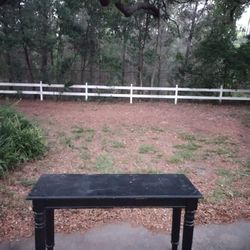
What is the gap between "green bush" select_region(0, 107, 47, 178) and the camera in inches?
207

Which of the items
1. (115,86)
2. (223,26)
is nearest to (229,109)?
(223,26)

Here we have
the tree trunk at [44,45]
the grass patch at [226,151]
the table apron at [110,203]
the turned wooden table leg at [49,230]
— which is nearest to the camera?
the table apron at [110,203]

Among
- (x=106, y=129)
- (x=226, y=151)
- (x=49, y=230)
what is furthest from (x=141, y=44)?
(x=49, y=230)

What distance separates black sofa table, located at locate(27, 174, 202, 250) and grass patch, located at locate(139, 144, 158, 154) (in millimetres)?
3809

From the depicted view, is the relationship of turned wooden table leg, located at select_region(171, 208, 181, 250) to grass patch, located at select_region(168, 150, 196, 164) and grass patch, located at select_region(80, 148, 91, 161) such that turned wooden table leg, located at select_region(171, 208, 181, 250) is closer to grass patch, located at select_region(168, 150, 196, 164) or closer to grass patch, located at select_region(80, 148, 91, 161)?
grass patch, located at select_region(168, 150, 196, 164)

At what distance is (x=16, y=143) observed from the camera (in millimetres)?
5703

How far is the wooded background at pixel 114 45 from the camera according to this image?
14.1m

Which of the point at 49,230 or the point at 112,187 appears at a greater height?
the point at 112,187

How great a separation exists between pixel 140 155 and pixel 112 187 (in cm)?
382

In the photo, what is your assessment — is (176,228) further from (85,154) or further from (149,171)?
(85,154)

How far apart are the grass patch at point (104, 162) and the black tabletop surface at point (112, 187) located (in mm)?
2590

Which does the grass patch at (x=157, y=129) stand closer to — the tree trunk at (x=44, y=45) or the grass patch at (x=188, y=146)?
the grass patch at (x=188, y=146)

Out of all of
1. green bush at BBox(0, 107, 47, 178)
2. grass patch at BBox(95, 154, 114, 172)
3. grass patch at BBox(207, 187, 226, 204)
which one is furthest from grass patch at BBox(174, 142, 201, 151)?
green bush at BBox(0, 107, 47, 178)

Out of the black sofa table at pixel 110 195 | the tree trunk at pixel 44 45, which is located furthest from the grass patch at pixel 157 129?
the tree trunk at pixel 44 45
